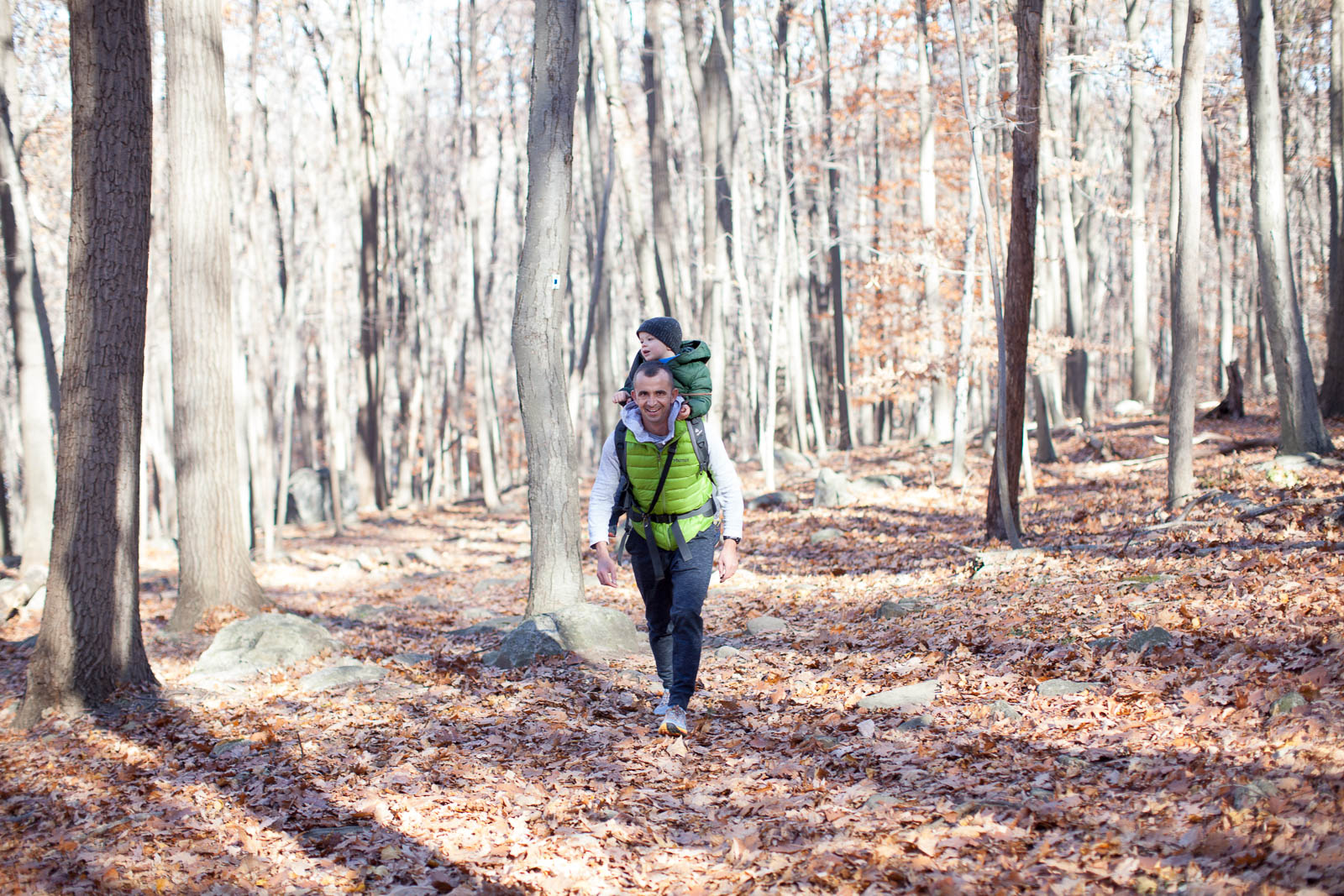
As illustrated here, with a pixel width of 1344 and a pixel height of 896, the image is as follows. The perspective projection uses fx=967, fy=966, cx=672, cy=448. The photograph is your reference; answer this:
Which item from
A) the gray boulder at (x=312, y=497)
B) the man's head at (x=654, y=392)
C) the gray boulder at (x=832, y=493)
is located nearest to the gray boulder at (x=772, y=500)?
the gray boulder at (x=832, y=493)

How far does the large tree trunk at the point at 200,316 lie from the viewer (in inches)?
392

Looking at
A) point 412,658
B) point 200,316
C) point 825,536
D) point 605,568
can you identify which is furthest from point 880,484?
point 605,568

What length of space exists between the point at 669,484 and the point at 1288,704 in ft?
9.92

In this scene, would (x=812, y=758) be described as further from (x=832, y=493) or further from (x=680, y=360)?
(x=832, y=493)

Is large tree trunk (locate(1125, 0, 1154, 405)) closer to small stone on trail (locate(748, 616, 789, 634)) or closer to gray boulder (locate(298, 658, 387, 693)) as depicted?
small stone on trail (locate(748, 616, 789, 634))

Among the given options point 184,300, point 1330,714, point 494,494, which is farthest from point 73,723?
point 494,494

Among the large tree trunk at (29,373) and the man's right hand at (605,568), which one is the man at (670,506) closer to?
the man's right hand at (605,568)

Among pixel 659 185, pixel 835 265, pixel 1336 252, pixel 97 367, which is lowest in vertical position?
pixel 97 367

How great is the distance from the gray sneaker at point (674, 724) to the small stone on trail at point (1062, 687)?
1.99m

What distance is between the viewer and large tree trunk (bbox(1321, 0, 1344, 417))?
45.5 ft

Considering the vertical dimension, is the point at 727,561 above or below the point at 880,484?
above

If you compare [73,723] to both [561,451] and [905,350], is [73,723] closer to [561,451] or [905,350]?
[561,451]

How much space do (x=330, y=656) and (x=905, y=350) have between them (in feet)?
45.0

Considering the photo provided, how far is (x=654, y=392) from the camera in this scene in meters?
4.83
